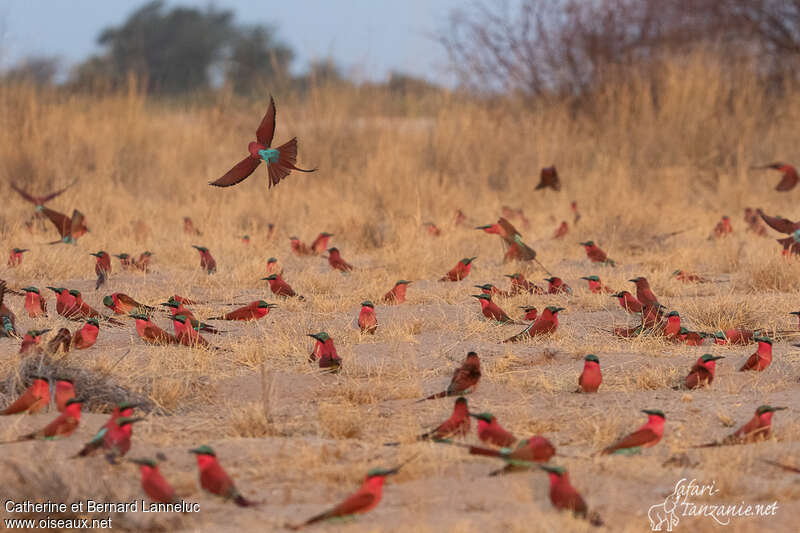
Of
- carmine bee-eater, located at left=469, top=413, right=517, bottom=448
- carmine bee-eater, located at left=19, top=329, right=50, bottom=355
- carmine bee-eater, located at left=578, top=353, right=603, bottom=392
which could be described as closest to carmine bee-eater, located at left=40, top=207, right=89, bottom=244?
carmine bee-eater, located at left=19, top=329, right=50, bottom=355

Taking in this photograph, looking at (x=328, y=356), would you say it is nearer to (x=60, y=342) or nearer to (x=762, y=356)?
(x=60, y=342)

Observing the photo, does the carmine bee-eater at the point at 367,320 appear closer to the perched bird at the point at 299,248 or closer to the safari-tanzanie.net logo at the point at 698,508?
the safari-tanzanie.net logo at the point at 698,508

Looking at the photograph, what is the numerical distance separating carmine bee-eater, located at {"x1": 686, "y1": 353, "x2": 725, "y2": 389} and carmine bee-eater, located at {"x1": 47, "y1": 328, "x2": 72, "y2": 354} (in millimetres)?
2639

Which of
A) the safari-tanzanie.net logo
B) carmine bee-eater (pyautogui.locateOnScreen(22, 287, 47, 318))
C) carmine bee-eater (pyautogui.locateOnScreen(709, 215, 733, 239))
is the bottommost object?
carmine bee-eater (pyautogui.locateOnScreen(22, 287, 47, 318))

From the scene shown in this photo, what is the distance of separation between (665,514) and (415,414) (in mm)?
1266

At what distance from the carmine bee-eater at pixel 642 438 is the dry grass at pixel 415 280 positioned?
58mm

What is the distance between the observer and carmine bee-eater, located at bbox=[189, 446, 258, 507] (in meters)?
2.93

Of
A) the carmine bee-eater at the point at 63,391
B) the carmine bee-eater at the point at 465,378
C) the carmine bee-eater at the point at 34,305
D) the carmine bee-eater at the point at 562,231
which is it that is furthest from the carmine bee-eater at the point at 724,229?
the carmine bee-eater at the point at 63,391

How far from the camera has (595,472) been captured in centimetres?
322

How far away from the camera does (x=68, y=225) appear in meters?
7.28

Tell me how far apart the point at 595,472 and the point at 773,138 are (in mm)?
9580

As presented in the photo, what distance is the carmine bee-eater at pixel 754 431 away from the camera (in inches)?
135

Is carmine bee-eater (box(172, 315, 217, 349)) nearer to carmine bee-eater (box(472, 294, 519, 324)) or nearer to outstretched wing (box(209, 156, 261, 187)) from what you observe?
outstretched wing (box(209, 156, 261, 187))

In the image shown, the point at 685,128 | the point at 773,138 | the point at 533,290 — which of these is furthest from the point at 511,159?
the point at 533,290
